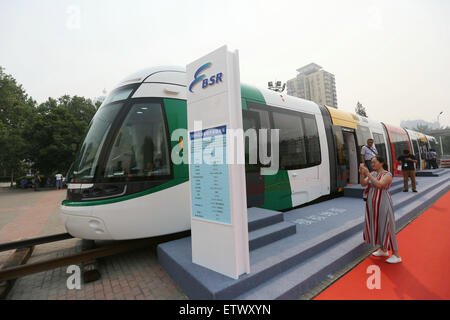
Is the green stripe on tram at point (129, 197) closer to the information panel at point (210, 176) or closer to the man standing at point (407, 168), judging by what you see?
the information panel at point (210, 176)

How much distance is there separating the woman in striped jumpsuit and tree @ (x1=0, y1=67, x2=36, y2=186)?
2728 cm

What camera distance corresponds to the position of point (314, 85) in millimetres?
77188

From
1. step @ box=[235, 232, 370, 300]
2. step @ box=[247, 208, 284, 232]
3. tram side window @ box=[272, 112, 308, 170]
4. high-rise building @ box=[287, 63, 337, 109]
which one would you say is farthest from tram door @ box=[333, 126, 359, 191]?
high-rise building @ box=[287, 63, 337, 109]

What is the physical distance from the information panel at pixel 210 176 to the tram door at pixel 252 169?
5.48 ft

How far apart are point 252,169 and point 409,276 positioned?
8.93 ft

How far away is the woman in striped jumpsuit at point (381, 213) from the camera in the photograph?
320cm

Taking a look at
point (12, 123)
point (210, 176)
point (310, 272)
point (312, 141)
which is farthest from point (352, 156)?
point (12, 123)

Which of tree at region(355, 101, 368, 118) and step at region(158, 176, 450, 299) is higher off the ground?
tree at region(355, 101, 368, 118)

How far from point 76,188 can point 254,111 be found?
Result: 3.48 metres

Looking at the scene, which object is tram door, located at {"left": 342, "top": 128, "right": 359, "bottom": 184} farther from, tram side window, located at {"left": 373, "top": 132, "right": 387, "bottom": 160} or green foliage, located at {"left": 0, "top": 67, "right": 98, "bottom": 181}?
green foliage, located at {"left": 0, "top": 67, "right": 98, "bottom": 181}

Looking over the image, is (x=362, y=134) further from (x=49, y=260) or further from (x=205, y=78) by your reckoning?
(x=49, y=260)

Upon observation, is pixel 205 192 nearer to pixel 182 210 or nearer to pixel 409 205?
pixel 182 210

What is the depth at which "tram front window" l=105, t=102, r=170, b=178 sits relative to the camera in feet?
10.7

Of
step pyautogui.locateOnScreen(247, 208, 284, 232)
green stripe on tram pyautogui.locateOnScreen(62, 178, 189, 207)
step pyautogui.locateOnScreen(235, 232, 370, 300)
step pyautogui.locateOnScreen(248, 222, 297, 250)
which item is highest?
green stripe on tram pyautogui.locateOnScreen(62, 178, 189, 207)
